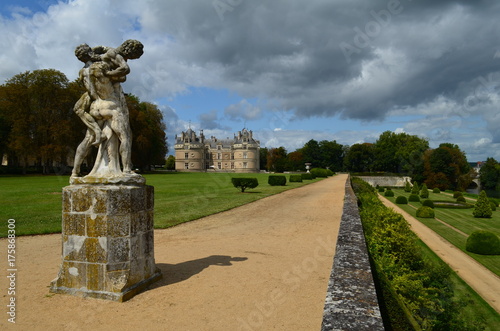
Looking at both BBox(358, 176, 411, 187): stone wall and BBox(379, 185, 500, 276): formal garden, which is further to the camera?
BBox(358, 176, 411, 187): stone wall

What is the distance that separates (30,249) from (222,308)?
17.8 feet

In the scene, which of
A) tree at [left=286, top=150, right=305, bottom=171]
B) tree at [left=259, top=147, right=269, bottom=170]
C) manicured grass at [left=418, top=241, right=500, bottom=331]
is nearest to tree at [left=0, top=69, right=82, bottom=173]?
manicured grass at [left=418, top=241, right=500, bottom=331]

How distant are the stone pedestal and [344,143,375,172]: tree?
238 ft

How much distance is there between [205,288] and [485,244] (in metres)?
10.3

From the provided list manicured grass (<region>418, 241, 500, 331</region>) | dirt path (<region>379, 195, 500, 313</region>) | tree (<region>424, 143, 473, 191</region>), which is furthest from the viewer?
tree (<region>424, 143, 473, 191</region>)

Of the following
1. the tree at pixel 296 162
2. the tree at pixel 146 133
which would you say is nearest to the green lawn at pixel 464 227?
the tree at pixel 146 133

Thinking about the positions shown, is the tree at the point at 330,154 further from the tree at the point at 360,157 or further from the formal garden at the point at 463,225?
the formal garden at the point at 463,225

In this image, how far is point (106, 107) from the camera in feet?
15.8

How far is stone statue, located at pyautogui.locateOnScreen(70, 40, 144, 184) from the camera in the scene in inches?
188

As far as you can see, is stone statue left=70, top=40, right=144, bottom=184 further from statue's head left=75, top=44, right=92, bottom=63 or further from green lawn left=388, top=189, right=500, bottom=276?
green lawn left=388, top=189, right=500, bottom=276

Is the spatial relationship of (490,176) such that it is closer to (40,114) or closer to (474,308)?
(474,308)

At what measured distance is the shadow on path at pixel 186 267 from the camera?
5065mm

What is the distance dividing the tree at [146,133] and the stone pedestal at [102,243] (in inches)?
1552

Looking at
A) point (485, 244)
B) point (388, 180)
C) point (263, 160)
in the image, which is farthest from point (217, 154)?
point (485, 244)
